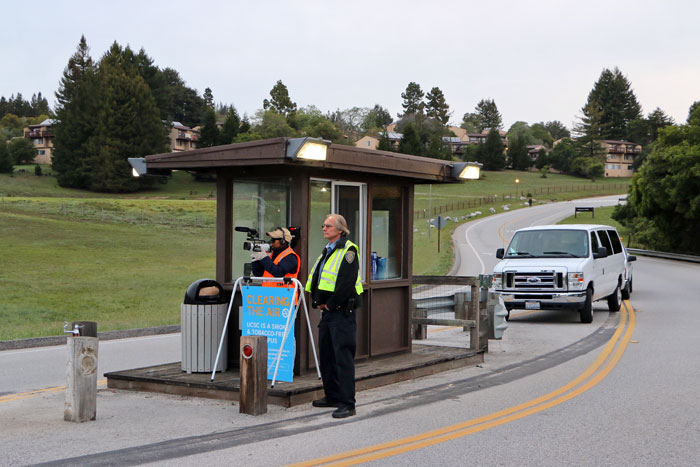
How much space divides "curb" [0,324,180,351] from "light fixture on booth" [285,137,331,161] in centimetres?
743

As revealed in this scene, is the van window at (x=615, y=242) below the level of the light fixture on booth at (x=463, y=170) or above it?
below

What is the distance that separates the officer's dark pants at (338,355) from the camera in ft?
26.0

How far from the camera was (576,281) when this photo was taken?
17.1 m

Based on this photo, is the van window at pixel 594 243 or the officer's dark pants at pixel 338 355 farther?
the van window at pixel 594 243

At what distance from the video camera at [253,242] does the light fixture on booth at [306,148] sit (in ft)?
3.79

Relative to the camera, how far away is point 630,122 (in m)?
162

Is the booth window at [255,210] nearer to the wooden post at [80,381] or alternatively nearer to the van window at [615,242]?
the wooden post at [80,381]

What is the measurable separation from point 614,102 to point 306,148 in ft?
570

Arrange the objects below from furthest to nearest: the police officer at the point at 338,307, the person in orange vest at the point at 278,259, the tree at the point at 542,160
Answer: the tree at the point at 542,160, the person in orange vest at the point at 278,259, the police officer at the point at 338,307

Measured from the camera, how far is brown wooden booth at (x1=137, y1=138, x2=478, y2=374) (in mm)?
9242

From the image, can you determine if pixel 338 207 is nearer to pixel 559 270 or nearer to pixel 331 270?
pixel 331 270

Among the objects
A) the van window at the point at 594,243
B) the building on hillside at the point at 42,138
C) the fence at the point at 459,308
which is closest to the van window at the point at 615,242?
the van window at the point at 594,243

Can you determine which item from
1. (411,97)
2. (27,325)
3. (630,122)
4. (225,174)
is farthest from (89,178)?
(630,122)

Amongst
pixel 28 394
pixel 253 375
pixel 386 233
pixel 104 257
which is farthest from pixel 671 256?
pixel 28 394
